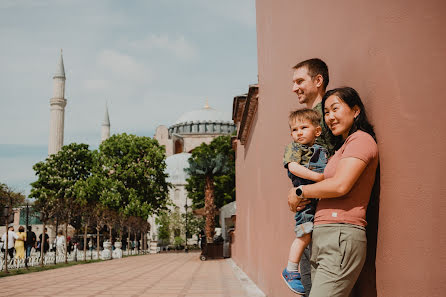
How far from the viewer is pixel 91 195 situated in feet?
113

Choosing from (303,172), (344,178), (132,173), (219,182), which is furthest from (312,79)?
(219,182)

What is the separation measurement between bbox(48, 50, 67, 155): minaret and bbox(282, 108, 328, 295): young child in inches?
1843

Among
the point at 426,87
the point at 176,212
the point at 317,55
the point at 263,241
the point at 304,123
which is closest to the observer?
the point at 426,87

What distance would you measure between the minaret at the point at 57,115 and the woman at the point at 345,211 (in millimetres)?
47246

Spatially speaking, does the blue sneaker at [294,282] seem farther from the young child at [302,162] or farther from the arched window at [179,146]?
the arched window at [179,146]

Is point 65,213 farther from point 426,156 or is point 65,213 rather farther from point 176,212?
point 176,212

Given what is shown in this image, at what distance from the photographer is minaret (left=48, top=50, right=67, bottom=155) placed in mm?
45594

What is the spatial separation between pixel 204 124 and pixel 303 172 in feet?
241

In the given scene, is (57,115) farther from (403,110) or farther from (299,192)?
(403,110)

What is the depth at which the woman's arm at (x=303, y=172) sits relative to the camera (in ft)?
7.17

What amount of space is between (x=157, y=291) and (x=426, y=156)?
6.83 meters

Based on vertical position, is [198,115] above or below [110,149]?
above

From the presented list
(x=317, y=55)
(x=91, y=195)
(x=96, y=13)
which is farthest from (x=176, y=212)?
(x=317, y=55)

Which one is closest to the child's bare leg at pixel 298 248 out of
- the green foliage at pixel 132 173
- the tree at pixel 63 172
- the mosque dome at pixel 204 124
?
the green foliage at pixel 132 173
